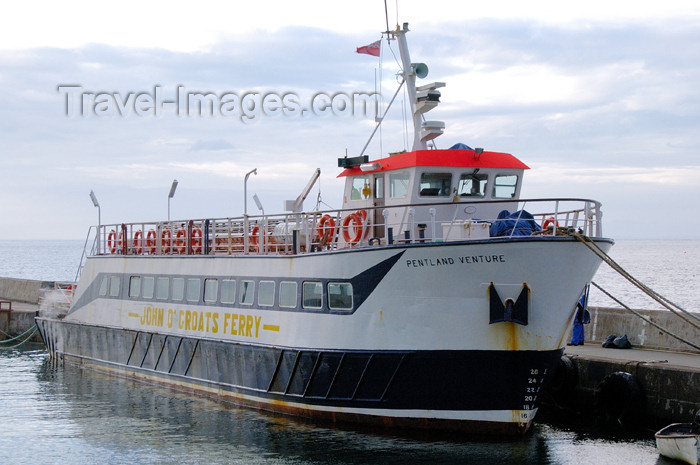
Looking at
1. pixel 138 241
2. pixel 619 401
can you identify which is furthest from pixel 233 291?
pixel 619 401

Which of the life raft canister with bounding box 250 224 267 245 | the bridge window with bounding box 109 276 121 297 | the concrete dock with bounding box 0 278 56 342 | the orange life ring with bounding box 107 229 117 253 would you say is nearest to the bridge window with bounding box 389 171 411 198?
the life raft canister with bounding box 250 224 267 245

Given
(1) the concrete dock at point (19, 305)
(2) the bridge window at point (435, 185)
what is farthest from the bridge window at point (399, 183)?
(1) the concrete dock at point (19, 305)

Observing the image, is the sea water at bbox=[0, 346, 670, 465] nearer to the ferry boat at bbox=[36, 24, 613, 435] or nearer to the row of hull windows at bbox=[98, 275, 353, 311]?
the ferry boat at bbox=[36, 24, 613, 435]

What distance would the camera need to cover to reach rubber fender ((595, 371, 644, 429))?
1664cm

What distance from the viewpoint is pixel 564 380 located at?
18.2 m

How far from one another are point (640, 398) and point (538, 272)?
13.7 feet

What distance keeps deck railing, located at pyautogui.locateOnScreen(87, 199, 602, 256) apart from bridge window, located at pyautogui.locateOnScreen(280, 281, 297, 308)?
72cm

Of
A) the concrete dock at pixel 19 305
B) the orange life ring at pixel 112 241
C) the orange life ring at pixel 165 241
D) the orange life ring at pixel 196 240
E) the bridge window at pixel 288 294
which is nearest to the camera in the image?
the bridge window at pixel 288 294

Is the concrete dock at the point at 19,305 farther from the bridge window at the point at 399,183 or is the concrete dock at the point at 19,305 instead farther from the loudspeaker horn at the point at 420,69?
the loudspeaker horn at the point at 420,69

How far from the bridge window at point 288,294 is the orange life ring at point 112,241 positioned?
30.5 ft

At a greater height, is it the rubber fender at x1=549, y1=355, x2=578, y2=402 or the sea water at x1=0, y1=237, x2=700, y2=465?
the rubber fender at x1=549, y1=355, x2=578, y2=402

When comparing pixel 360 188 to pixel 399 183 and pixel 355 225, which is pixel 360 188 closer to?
pixel 399 183

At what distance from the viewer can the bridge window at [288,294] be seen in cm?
1716

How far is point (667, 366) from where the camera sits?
16.6 meters
